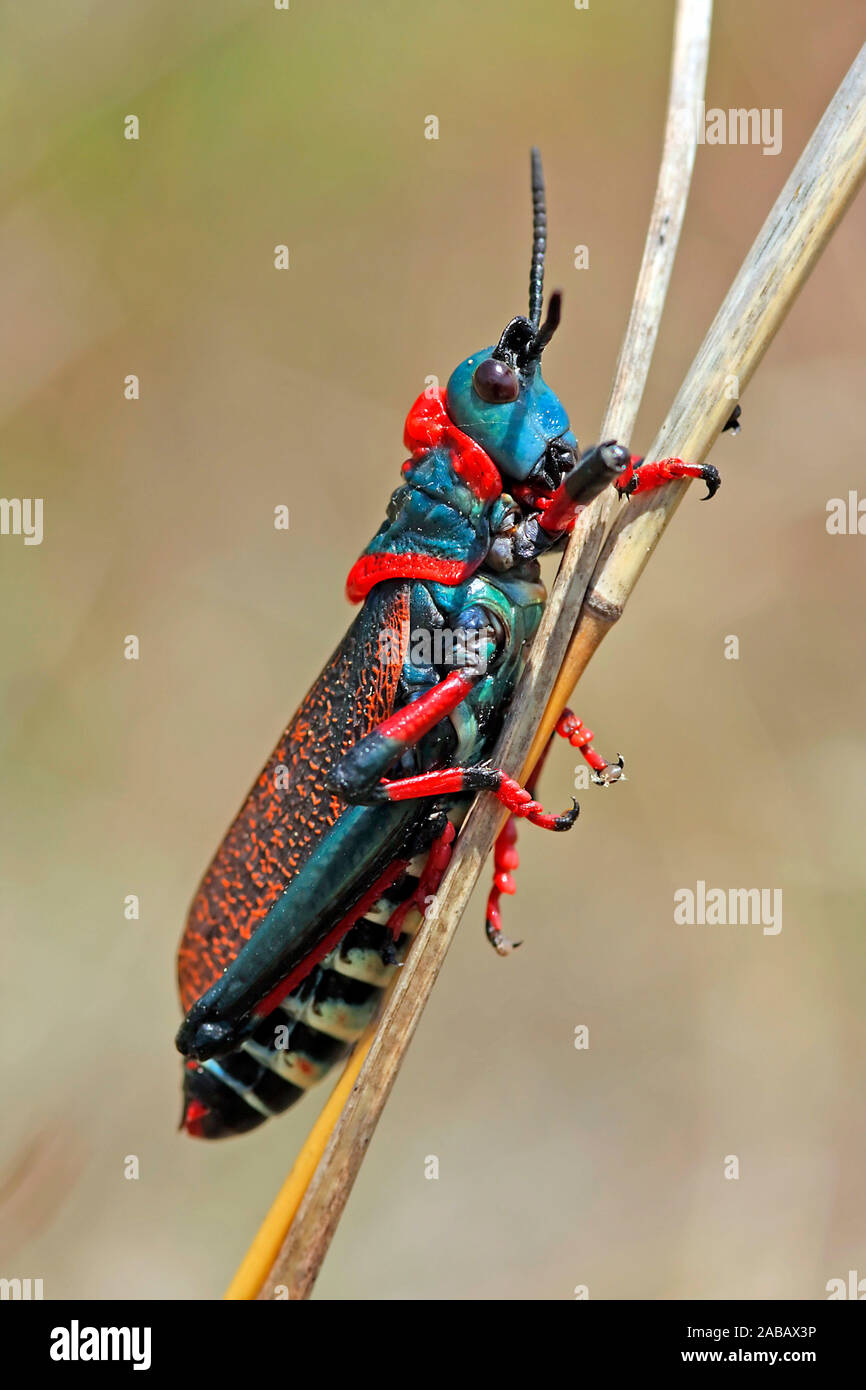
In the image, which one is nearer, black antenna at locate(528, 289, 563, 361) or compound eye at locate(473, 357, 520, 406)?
black antenna at locate(528, 289, 563, 361)

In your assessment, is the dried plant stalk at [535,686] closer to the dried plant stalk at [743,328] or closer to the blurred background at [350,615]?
the dried plant stalk at [743,328]

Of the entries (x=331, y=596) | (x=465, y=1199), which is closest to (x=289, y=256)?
(x=331, y=596)

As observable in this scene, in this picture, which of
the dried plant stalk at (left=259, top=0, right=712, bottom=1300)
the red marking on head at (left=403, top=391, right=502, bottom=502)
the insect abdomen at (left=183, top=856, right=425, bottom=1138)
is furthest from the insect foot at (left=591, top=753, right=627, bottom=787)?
the red marking on head at (left=403, top=391, right=502, bottom=502)

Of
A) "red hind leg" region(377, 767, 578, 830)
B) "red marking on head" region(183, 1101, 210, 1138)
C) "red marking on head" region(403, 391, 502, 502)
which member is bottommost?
"red marking on head" region(183, 1101, 210, 1138)

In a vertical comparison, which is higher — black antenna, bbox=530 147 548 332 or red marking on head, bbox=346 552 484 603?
black antenna, bbox=530 147 548 332

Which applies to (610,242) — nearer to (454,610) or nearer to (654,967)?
(454,610)

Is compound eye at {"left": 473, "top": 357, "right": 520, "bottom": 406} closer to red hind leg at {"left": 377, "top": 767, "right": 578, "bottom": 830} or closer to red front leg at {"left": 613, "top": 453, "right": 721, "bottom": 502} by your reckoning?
red front leg at {"left": 613, "top": 453, "right": 721, "bottom": 502}
